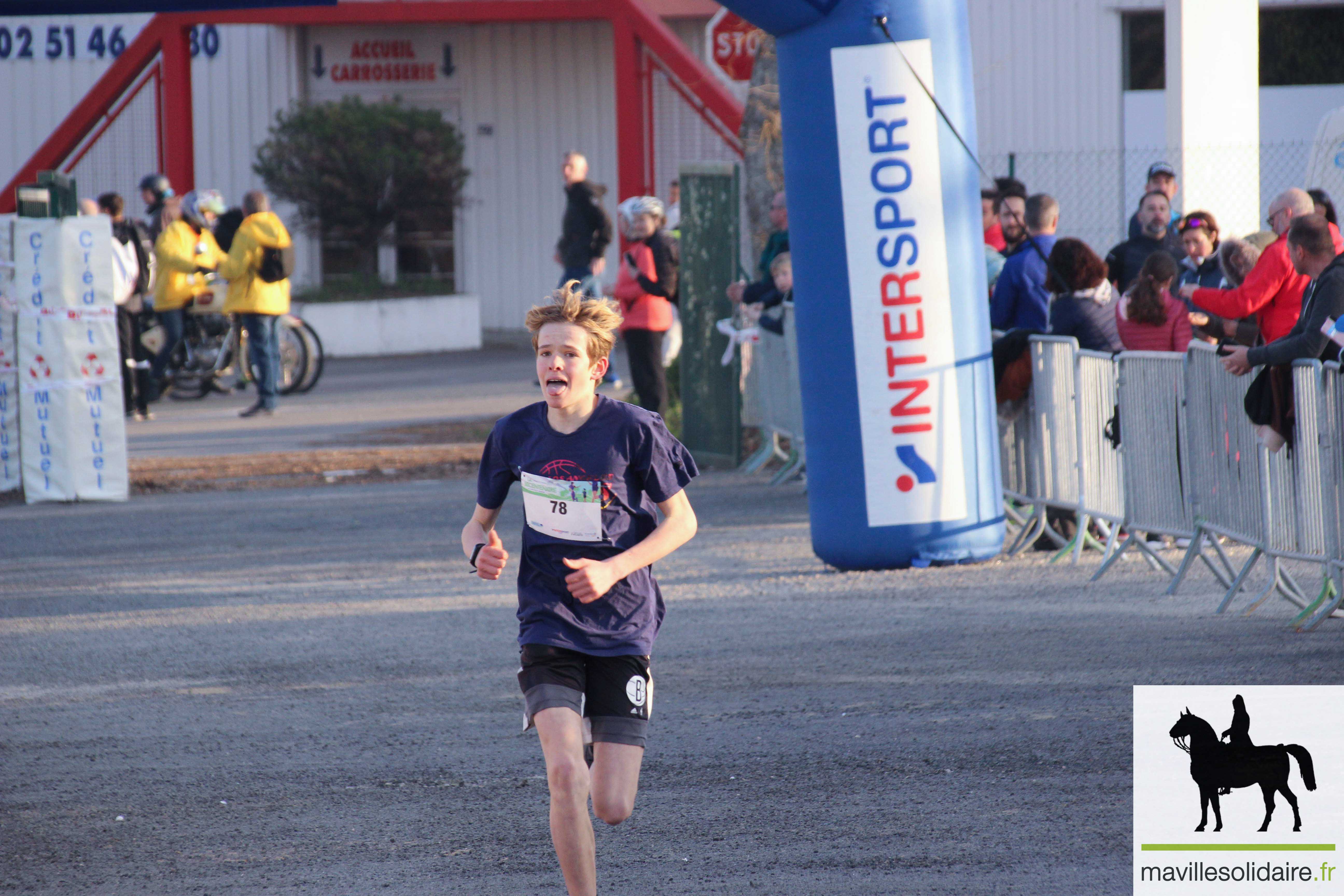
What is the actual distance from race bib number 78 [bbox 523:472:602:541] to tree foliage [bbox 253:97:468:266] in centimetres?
1915

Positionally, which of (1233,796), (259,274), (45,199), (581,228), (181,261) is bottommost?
(1233,796)

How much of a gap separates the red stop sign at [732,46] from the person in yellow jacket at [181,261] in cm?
550

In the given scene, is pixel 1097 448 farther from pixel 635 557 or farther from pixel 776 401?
pixel 635 557

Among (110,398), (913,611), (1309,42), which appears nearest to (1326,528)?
(913,611)

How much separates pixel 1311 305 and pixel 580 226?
11.0 m

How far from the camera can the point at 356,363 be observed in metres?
22.7

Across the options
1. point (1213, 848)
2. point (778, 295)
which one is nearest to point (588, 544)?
point (1213, 848)

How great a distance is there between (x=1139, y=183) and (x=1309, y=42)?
3302 millimetres

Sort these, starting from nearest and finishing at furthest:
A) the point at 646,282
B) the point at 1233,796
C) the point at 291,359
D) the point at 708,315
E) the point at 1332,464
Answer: the point at 1233,796, the point at 1332,464, the point at 646,282, the point at 708,315, the point at 291,359

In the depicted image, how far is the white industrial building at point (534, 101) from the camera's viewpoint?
21.1m

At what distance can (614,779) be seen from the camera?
174 inches

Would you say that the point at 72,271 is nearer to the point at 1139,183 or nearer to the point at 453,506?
the point at 453,506

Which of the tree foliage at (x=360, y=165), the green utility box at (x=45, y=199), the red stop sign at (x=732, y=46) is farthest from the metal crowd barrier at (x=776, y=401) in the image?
the tree foliage at (x=360, y=165)

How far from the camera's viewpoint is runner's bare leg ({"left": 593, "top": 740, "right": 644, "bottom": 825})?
439 centimetres
